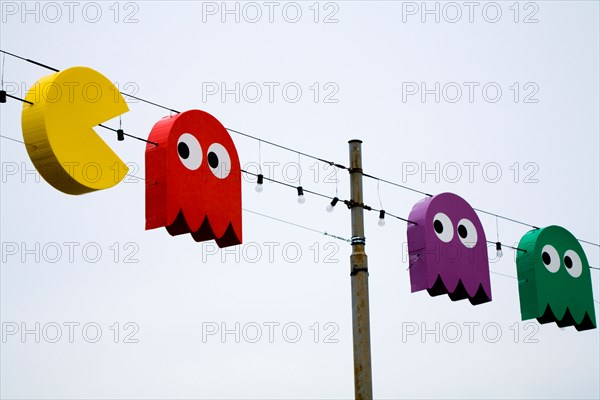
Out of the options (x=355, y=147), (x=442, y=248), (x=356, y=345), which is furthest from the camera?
(x=442, y=248)

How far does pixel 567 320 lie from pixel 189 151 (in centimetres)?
833

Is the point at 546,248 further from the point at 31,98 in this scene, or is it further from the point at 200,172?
the point at 31,98

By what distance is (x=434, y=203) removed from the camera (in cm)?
1944

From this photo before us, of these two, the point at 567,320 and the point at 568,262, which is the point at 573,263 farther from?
the point at 567,320

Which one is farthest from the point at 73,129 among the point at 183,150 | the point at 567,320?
the point at 567,320

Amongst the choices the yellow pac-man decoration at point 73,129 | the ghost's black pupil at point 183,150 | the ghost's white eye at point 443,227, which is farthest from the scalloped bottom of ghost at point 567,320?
the yellow pac-man decoration at point 73,129

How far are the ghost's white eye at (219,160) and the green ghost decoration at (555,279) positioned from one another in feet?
20.7

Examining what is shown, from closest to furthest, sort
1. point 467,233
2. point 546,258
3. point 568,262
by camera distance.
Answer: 1. point 467,233
2. point 546,258
3. point 568,262

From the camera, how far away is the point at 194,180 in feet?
53.8

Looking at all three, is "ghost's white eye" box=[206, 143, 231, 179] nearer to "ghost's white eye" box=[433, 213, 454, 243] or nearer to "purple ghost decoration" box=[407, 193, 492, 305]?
"purple ghost decoration" box=[407, 193, 492, 305]

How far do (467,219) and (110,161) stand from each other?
276 inches

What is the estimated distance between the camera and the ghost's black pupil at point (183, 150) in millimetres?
16297

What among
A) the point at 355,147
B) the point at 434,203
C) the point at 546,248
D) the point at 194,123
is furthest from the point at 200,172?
the point at 546,248

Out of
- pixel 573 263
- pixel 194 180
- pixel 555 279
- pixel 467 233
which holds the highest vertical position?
pixel 194 180
